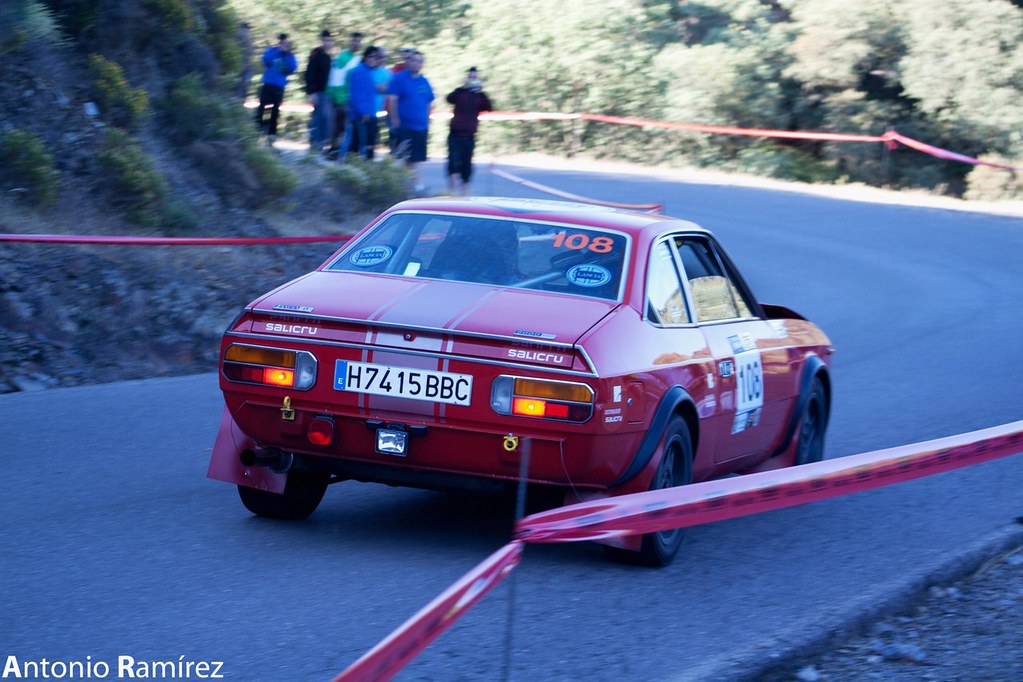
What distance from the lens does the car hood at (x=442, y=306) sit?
17.8ft

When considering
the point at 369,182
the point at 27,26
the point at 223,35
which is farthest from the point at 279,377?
the point at 223,35

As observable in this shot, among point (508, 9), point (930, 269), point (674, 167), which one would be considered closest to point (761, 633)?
point (930, 269)

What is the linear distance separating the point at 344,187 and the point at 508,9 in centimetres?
2245

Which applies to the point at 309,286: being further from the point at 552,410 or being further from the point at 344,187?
the point at 344,187

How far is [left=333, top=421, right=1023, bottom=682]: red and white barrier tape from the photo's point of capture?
3.45 m

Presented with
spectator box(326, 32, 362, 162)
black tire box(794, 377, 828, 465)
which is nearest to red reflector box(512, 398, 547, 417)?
black tire box(794, 377, 828, 465)

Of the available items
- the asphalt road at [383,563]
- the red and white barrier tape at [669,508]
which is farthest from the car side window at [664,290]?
the asphalt road at [383,563]

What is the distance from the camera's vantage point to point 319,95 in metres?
19.8

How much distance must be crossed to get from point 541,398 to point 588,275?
977 mm

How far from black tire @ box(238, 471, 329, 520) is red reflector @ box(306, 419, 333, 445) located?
598 millimetres

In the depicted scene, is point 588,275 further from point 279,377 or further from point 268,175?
point 268,175

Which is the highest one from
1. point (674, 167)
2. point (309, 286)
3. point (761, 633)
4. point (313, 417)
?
point (309, 286)

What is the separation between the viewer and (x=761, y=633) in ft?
16.3

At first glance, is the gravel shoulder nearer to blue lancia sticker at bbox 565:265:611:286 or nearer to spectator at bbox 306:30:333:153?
blue lancia sticker at bbox 565:265:611:286
